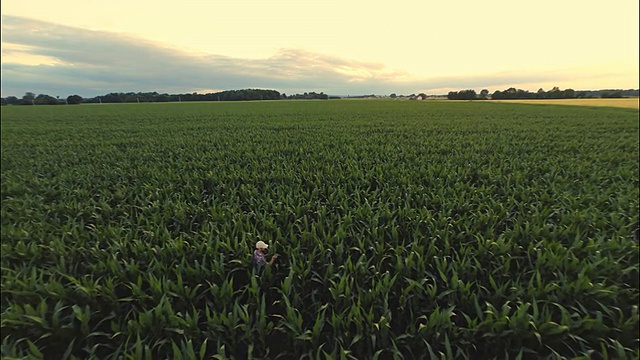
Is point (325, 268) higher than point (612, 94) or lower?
lower

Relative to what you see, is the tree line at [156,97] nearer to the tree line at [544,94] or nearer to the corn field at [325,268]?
the tree line at [544,94]

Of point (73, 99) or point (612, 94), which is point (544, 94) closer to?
A: point (612, 94)

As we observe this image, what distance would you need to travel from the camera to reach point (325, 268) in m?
3.62

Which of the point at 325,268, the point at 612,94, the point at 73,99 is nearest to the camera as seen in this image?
the point at 325,268

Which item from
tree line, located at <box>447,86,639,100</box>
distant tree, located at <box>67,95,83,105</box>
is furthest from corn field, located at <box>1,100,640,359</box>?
distant tree, located at <box>67,95,83,105</box>

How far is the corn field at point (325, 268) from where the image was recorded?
2.63 meters

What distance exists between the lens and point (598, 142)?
41.2 ft

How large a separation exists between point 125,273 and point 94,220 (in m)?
2.46

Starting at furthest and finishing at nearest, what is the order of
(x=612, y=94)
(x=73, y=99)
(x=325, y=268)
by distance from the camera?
(x=73, y=99) → (x=612, y=94) → (x=325, y=268)

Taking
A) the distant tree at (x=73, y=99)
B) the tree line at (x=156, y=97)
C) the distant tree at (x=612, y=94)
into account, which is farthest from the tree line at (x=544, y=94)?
the distant tree at (x=73, y=99)

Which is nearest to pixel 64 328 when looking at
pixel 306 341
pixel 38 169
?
pixel 306 341

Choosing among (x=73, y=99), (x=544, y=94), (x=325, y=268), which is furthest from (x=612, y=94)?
(x=73, y=99)

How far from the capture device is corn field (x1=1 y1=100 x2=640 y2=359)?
263 centimetres

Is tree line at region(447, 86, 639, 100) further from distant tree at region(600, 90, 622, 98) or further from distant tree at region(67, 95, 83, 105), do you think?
distant tree at region(67, 95, 83, 105)
